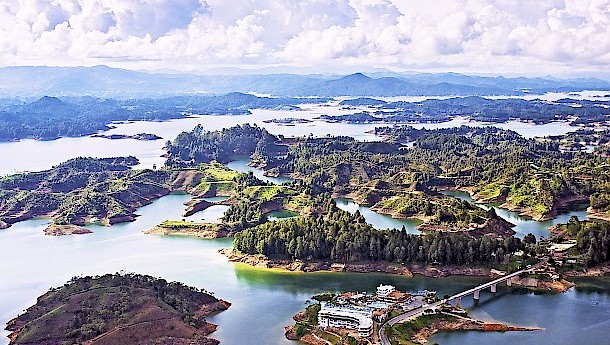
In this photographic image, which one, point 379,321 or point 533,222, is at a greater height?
point 379,321

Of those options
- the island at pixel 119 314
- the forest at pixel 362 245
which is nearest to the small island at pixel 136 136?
the forest at pixel 362 245

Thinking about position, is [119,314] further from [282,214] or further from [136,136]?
[136,136]

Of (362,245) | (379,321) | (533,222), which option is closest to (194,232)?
(362,245)

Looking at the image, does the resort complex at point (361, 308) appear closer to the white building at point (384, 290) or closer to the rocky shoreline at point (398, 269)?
the white building at point (384, 290)

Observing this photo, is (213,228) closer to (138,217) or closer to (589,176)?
(138,217)

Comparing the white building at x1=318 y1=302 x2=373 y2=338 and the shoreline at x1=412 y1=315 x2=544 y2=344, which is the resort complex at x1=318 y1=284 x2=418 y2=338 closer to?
the white building at x1=318 y1=302 x2=373 y2=338

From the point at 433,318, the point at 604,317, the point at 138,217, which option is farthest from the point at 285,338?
the point at 138,217

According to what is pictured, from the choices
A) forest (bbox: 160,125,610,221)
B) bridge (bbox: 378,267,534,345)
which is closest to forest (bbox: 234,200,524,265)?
bridge (bbox: 378,267,534,345)
